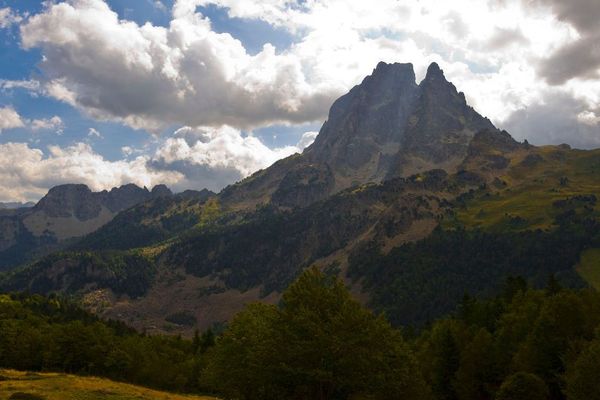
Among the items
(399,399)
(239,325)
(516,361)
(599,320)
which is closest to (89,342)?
(239,325)

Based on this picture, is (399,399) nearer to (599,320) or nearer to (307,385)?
(307,385)

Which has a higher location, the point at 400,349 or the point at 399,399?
the point at 400,349

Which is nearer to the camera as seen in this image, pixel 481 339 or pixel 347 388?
pixel 347 388

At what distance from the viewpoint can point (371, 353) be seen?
4972 centimetres

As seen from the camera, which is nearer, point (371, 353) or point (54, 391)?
point (371, 353)

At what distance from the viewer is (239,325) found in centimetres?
7438

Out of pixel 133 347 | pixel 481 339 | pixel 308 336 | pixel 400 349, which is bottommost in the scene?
pixel 133 347

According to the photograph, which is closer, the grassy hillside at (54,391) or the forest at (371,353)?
the forest at (371,353)

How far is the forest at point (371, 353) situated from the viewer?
49062 millimetres

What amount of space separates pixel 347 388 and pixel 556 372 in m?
36.0

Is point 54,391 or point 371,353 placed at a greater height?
point 371,353

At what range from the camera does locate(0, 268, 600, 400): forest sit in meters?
49.1

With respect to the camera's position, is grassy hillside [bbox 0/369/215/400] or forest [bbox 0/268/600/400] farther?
grassy hillside [bbox 0/369/215/400]

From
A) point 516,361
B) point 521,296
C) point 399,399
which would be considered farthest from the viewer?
point 521,296
